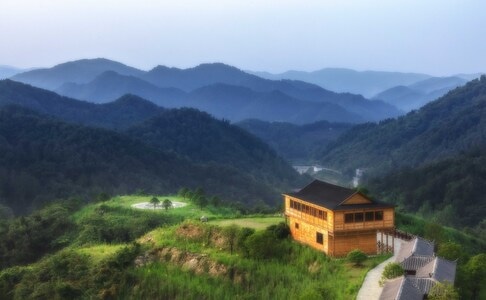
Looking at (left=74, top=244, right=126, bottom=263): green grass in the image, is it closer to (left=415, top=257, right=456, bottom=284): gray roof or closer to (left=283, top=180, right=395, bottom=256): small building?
(left=283, top=180, right=395, bottom=256): small building

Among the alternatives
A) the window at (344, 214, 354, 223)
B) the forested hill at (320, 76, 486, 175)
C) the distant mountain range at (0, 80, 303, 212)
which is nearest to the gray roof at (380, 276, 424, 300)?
the window at (344, 214, 354, 223)

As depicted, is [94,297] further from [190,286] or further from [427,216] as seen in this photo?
[427,216]

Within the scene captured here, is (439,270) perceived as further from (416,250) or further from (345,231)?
(345,231)

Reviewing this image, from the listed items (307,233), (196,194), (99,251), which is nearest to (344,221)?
(307,233)

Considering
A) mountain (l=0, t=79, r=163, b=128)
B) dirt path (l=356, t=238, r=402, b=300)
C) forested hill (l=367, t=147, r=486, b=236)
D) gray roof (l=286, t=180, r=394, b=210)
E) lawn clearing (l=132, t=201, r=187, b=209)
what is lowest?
forested hill (l=367, t=147, r=486, b=236)

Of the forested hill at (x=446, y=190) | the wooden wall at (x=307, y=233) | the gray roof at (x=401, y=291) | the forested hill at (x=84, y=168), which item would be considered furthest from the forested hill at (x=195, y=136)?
the gray roof at (x=401, y=291)

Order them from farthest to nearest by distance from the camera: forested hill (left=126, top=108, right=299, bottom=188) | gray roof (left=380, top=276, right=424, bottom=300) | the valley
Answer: forested hill (left=126, top=108, right=299, bottom=188) < the valley < gray roof (left=380, top=276, right=424, bottom=300)

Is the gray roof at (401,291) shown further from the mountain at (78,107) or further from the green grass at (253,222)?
the mountain at (78,107)
